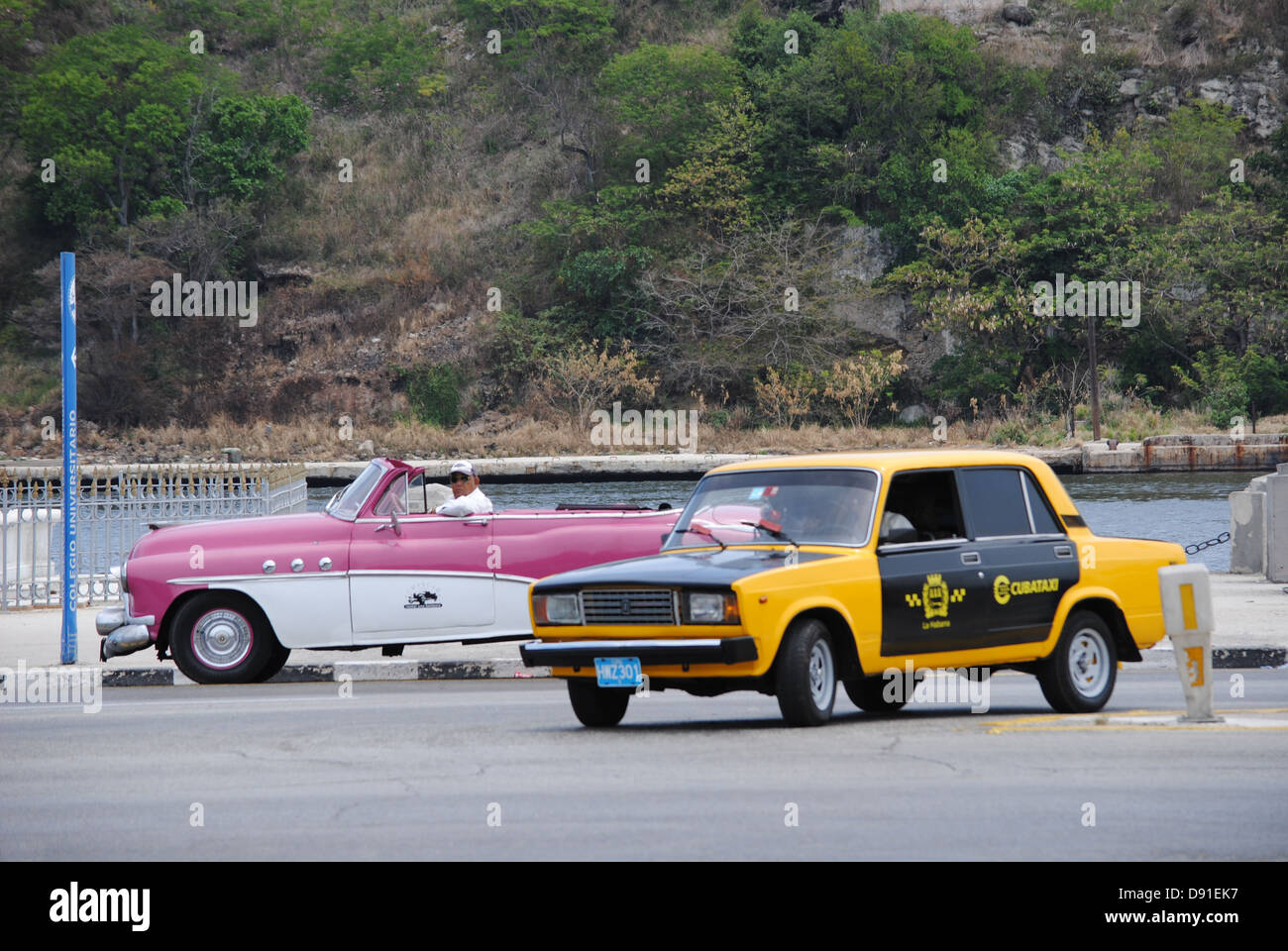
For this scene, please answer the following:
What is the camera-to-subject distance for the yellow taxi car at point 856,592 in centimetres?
1030

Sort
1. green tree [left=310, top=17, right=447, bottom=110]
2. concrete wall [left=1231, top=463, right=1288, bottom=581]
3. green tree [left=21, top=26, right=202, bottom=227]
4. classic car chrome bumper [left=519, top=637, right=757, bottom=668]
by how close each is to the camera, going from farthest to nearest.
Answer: green tree [left=310, top=17, right=447, bottom=110], green tree [left=21, top=26, right=202, bottom=227], concrete wall [left=1231, top=463, right=1288, bottom=581], classic car chrome bumper [left=519, top=637, right=757, bottom=668]

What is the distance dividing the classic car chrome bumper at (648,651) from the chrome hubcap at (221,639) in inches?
190

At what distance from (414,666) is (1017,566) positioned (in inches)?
249

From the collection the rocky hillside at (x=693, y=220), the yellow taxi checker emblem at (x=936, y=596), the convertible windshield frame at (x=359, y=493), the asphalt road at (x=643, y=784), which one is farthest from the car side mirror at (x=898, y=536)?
the rocky hillside at (x=693, y=220)

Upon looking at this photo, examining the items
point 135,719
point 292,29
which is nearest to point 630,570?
point 135,719

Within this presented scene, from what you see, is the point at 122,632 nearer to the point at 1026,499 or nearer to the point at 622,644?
the point at 622,644

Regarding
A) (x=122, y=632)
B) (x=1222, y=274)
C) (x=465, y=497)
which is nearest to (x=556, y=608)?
(x=465, y=497)

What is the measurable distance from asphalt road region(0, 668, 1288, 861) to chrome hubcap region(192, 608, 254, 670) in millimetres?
1973

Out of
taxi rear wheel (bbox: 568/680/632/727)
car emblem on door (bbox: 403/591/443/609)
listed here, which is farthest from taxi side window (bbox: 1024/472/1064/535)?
car emblem on door (bbox: 403/591/443/609)

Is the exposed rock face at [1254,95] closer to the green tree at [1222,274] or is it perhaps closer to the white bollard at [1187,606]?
the green tree at [1222,274]

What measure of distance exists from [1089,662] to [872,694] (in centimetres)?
154

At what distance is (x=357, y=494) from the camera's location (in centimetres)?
1516

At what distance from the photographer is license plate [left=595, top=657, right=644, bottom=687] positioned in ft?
34.0

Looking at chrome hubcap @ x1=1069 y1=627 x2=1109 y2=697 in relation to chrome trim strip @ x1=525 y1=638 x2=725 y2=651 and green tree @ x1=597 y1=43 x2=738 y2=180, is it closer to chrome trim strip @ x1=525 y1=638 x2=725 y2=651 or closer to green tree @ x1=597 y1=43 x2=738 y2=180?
chrome trim strip @ x1=525 y1=638 x2=725 y2=651
